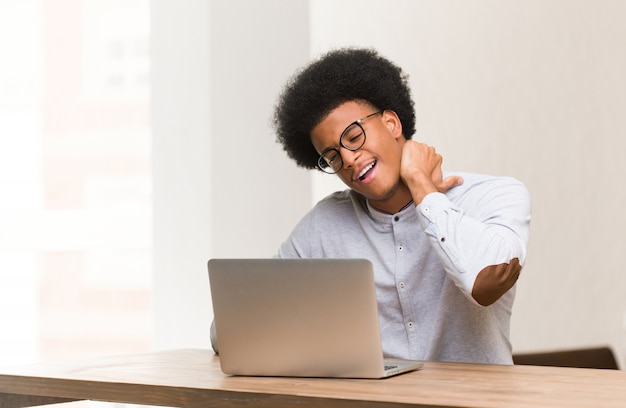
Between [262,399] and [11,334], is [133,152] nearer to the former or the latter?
[11,334]

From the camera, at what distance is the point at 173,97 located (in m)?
3.02

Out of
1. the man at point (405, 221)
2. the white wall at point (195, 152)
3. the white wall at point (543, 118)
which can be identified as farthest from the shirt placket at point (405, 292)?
the white wall at point (543, 118)

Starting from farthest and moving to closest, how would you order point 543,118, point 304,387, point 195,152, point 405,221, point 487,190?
point 543,118, point 195,152, point 405,221, point 487,190, point 304,387

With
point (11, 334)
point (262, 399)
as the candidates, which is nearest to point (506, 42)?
point (11, 334)

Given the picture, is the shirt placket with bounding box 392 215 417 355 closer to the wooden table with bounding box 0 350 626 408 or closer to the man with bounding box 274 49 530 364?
the man with bounding box 274 49 530 364

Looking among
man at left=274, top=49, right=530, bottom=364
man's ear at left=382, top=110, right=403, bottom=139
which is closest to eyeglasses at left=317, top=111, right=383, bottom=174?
man at left=274, top=49, right=530, bottom=364

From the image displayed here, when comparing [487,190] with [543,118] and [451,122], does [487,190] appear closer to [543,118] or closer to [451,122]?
[451,122]

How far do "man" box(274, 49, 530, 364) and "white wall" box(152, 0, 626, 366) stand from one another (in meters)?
0.83

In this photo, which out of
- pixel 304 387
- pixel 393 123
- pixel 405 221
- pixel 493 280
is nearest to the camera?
pixel 304 387

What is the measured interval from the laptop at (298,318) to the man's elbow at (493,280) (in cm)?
21

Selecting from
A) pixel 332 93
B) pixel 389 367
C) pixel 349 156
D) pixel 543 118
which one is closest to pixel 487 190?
pixel 349 156

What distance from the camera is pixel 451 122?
376 centimetres

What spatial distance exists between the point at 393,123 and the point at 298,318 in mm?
787

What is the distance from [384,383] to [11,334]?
10.9ft
